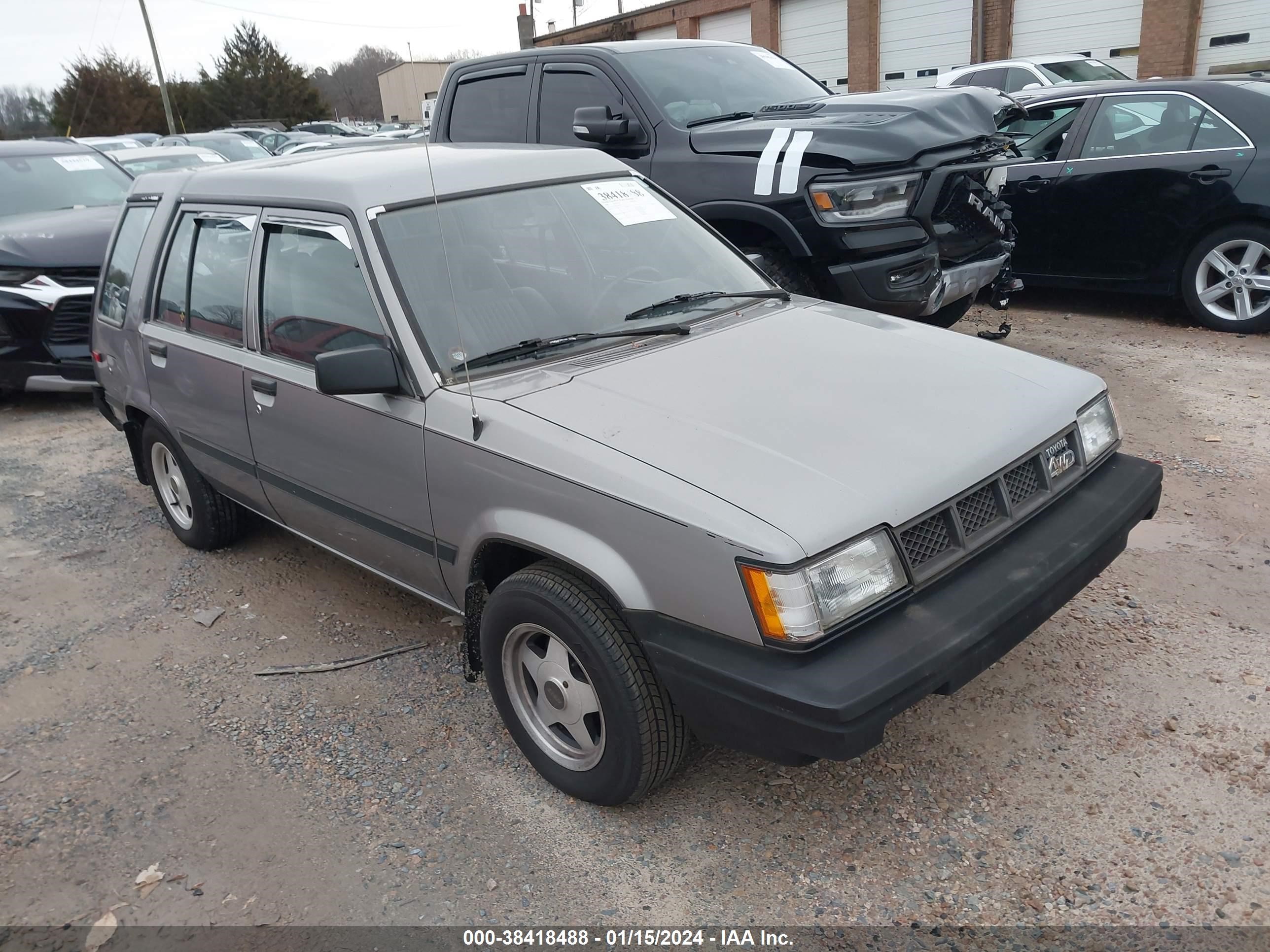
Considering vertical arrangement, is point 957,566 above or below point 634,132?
below

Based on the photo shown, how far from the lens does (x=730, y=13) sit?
2717 centimetres

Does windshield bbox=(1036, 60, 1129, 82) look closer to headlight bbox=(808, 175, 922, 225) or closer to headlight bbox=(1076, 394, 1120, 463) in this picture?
headlight bbox=(808, 175, 922, 225)

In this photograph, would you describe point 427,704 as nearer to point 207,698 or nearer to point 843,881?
point 207,698

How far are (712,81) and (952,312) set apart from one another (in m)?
2.10

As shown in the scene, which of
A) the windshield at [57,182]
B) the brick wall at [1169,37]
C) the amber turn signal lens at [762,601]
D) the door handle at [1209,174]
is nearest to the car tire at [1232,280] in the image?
the door handle at [1209,174]

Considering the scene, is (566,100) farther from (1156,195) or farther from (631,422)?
(631,422)

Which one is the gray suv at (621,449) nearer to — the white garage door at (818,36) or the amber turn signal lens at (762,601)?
the amber turn signal lens at (762,601)

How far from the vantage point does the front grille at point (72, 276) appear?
7113 millimetres

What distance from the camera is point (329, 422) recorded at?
3.33 meters

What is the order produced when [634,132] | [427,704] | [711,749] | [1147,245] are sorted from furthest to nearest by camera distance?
[1147,245] → [634,132] → [427,704] → [711,749]

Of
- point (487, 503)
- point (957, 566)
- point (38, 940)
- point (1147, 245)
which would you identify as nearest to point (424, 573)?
point (487, 503)

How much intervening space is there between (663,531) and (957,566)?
82 centimetres

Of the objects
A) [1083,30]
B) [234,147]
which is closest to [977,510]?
[234,147]

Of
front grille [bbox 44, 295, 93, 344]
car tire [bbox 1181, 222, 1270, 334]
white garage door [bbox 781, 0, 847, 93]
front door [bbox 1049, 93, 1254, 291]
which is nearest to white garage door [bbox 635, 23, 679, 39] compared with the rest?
white garage door [bbox 781, 0, 847, 93]
